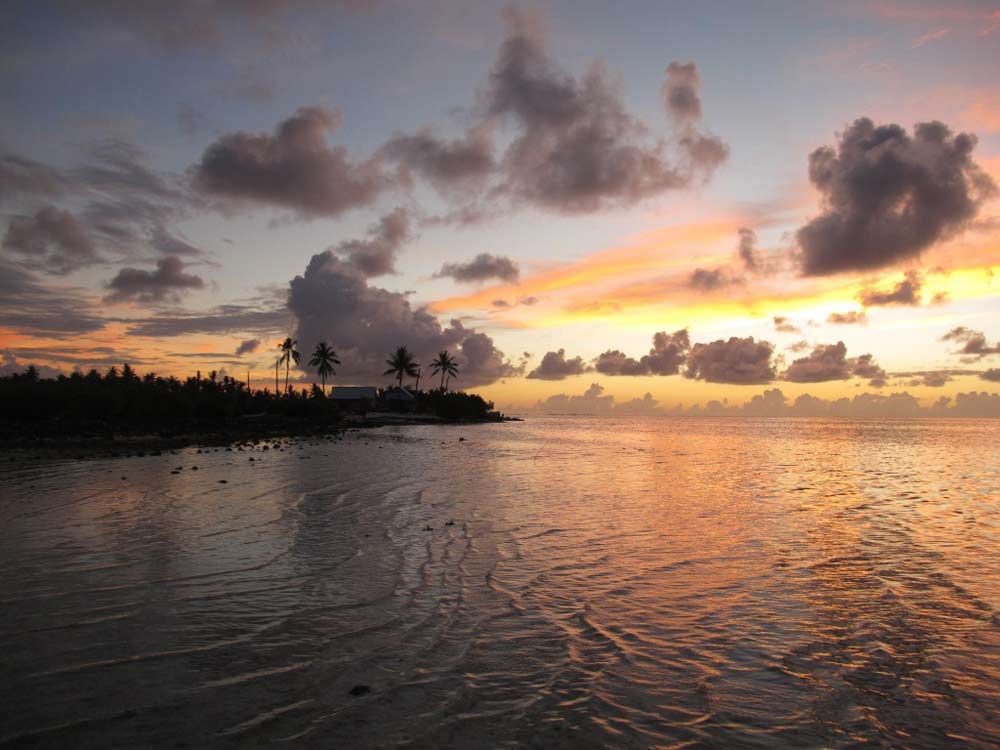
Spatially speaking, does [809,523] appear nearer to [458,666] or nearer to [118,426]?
[458,666]

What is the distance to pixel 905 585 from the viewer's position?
13.9 metres

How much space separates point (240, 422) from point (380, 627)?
305ft

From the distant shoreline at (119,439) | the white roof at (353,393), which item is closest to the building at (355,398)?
the white roof at (353,393)

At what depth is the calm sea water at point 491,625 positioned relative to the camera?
7.21 meters

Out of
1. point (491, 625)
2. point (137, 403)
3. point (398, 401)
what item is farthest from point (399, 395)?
point (491, 625)

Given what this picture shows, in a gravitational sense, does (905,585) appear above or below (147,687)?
below

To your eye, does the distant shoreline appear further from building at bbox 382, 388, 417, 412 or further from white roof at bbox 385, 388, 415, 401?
white roof at bbox 385, 388, 415, 401

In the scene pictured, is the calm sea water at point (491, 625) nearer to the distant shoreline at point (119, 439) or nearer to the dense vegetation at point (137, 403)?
the distant shoreline at point (119, 439)

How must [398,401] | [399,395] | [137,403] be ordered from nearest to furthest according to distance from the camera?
[137,403], [398,401], [399,395]

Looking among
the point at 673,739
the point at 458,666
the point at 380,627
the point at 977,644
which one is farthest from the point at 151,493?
the point at 977,644

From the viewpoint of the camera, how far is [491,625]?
10727 millimetres

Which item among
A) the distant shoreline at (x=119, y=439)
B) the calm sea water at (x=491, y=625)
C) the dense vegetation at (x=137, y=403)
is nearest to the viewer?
the calm sea water at (x=491, y=625)

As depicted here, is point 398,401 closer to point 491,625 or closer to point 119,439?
point 119,439

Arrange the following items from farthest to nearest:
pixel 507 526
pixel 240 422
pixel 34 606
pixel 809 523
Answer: pixel 240 422, pixel 809 523, pixel 507 526, pixel 34 606
